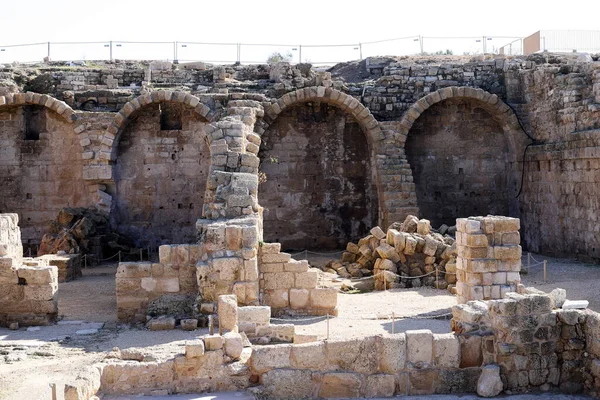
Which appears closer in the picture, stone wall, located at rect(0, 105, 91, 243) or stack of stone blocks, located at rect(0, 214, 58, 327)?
stack of stone blocks, located at rect(0, 214, 58, 327)

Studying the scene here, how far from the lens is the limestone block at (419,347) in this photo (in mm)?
8234

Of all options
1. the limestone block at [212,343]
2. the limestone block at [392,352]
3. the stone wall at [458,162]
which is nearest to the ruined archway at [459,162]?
the stone wall at [458,162]

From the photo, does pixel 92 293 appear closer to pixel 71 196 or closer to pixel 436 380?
pixel 71 196

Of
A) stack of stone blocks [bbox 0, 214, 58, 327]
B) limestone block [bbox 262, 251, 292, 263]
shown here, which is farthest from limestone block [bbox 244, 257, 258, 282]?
stack of stone blocks [bbox 0, 214, 58, 327]

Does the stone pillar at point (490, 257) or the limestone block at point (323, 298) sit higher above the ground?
the stone pillar at point (490, 257)

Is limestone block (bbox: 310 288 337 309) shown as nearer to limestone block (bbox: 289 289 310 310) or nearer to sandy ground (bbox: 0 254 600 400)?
limestone block (bbox: 289 289 310 310)

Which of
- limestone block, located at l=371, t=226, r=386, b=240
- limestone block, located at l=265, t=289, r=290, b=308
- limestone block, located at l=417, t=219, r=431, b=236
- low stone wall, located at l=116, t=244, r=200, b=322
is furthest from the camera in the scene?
limestone block, located at l=371, t=226, r=386, b=240

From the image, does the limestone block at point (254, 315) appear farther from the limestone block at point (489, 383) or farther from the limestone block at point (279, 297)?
the limestone block at point (489, 383)

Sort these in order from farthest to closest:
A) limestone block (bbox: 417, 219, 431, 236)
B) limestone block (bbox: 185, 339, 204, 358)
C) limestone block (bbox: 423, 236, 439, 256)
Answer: limestone block (bbox: 417, 219, 431, 236) < limestone block (bbox: 423, 236, 439, 256) < limestone block (bbox: 185, 339, 204, 358)

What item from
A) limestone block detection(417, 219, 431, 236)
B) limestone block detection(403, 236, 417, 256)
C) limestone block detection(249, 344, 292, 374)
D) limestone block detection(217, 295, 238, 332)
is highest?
limestone block detection(417, 219, 431, 236)

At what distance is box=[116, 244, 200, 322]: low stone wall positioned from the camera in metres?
12.0

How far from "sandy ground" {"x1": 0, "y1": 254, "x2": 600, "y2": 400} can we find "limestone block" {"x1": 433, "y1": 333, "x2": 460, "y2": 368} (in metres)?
0.37

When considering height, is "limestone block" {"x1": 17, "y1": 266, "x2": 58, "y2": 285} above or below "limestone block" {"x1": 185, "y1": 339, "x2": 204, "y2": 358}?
above

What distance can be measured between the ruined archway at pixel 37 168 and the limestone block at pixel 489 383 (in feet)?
43.1
